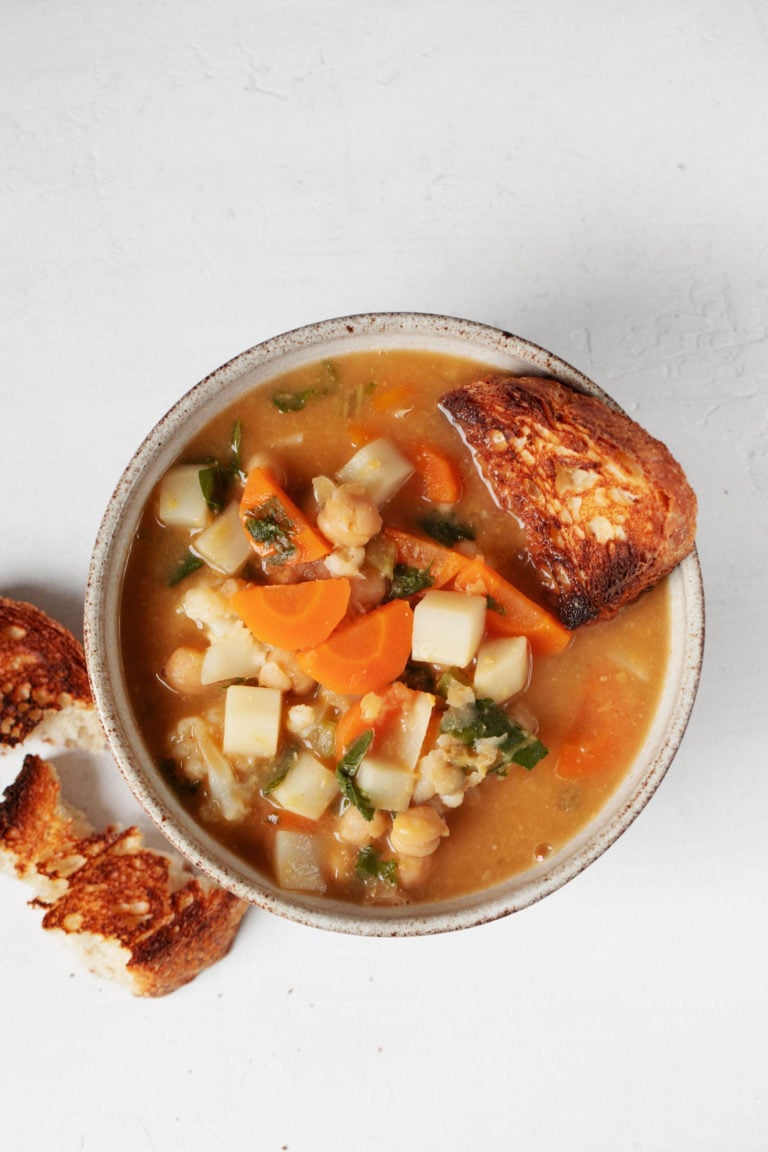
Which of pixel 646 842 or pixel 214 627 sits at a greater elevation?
pixel 214 627

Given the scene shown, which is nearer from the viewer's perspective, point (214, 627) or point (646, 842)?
point (214, 627)

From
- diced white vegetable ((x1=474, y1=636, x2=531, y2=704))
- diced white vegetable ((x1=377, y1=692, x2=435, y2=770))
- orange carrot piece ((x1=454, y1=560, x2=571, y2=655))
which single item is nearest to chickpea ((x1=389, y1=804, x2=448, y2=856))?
diced white vegetable ((x1=377, y1=692, x2=435, y2=770))

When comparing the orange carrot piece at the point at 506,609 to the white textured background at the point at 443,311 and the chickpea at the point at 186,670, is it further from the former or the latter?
the white textured background at the point at 443,311

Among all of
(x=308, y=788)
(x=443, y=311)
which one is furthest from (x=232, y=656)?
(x=443, y=311)

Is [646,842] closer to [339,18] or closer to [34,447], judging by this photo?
[34,447]

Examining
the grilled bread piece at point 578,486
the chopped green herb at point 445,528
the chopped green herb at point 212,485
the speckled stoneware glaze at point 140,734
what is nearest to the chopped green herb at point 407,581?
the chopped green herb at point 445,528

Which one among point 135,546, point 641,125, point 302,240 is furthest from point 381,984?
point 641,125

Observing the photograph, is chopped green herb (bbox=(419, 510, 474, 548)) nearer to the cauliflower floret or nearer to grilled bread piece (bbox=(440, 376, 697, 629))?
grilled bread piece (bbox=(440, 376, 697, 629))
